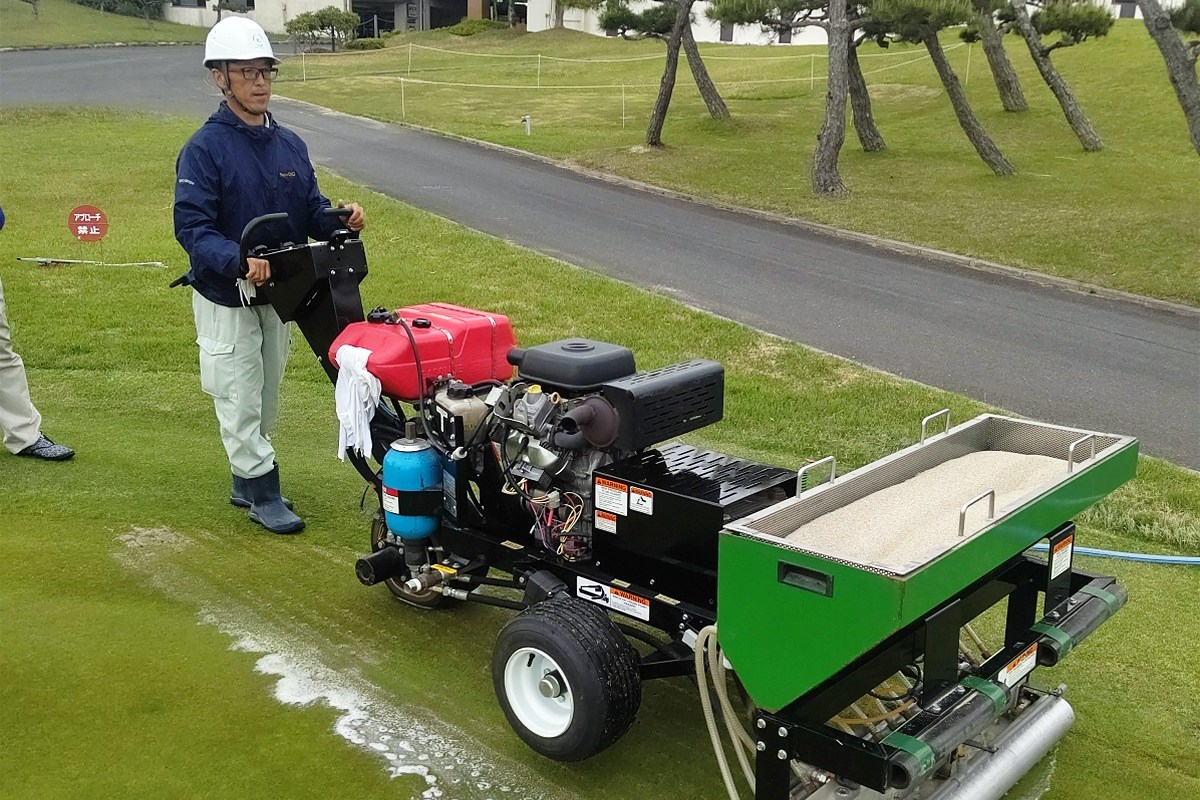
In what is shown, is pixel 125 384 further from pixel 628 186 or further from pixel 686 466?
pixel 628 186

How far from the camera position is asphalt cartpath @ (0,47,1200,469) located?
8602mm

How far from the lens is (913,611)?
2.42 meters

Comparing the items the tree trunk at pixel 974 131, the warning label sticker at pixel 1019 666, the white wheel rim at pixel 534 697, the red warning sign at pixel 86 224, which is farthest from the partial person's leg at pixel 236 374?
the tree trunk at pixel 974 131

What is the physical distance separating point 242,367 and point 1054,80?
1995 centimetres

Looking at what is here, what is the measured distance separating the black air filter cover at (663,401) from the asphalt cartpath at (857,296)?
191 inches

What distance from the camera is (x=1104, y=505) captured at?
5906 mm

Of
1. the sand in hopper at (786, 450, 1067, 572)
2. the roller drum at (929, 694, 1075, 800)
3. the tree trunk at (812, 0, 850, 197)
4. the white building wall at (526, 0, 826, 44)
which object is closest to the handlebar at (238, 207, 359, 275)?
the sand in hopper at (786, 450, 1067, 572)

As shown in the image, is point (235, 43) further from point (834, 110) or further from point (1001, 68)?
point (1001, 68)

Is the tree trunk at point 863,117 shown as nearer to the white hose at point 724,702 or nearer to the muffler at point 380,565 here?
the muffler at point 380,565

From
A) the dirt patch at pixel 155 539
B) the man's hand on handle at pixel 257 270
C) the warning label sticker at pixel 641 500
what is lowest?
the dirt patch at pixel 155 539

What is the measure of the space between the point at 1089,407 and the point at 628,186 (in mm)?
12300

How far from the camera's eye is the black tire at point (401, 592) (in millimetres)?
4348

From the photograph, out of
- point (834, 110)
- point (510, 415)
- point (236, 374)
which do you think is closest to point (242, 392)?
point (236, 374)

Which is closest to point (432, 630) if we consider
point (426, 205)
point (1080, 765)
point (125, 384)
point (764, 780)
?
point (764, 780)
